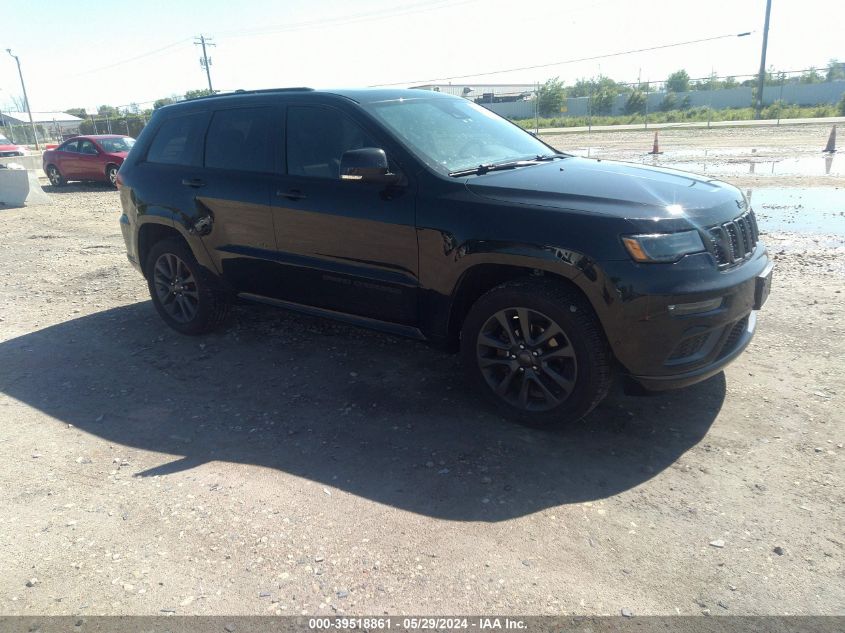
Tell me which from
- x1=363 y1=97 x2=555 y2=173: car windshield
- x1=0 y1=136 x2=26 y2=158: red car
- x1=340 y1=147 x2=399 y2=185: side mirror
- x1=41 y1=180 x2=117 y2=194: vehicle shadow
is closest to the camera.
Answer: x1=340 y1=147 x2=399 y2=185: side mirror

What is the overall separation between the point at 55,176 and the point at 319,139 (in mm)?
18081

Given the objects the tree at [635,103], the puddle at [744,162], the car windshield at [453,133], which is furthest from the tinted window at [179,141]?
the tree at [635,103]

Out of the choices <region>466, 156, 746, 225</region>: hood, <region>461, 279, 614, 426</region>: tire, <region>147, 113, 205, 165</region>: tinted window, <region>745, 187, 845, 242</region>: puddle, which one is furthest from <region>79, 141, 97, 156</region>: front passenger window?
<region>461, 279, 614, 426</region>: tire

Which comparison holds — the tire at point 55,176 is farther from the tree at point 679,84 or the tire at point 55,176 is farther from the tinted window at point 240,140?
the tree at point 679,84

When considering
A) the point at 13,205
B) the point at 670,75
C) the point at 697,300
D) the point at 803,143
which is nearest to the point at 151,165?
the point at 697,300

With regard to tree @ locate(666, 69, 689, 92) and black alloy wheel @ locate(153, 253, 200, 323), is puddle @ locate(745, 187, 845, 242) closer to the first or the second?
black alloy wheel @ locate(153, 253, 200, 323)

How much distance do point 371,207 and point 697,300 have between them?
1.99m

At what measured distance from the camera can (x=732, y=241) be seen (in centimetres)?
343

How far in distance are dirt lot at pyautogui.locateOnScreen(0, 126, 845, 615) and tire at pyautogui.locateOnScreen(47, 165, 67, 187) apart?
1595cm

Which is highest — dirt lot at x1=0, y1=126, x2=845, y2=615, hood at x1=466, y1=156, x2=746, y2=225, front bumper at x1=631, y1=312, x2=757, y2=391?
hood at x1=466, y1=156, x2=746, y2=225

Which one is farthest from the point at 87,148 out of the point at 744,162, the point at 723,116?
the point at 723,116

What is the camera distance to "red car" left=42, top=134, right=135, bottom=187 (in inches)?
692

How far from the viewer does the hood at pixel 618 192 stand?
3.26m

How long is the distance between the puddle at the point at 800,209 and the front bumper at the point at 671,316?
18.6 ft
